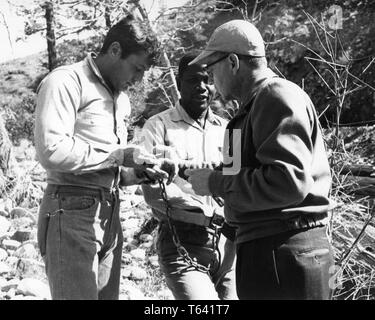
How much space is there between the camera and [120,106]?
3369mm

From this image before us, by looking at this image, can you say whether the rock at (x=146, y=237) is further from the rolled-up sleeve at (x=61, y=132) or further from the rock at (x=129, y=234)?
the rolled-up sleeve at (x=61, y=132)

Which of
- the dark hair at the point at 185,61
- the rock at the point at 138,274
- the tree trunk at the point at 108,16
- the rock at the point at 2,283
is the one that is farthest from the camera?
the tree trunk at the point at 108,16

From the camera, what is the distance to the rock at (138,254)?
25.1 feet

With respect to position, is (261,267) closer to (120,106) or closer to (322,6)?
(120,106)

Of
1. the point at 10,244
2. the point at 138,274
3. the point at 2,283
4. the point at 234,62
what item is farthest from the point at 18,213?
the point at 234,62

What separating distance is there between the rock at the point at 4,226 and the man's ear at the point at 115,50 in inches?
235

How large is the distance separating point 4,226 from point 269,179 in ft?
23.4

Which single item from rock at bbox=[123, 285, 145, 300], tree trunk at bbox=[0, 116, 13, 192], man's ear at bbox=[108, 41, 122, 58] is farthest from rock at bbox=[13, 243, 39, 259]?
man's ear at bbox=[108, 41, 122, 58]

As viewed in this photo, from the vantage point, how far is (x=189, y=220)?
11.8 feet

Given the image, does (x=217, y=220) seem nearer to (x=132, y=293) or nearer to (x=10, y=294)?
(x=132, y=293)

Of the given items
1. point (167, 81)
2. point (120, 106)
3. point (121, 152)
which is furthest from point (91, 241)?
point (167, 81)

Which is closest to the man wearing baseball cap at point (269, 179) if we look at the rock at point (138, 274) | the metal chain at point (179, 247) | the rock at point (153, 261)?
the metal chain at point (179, 247)
